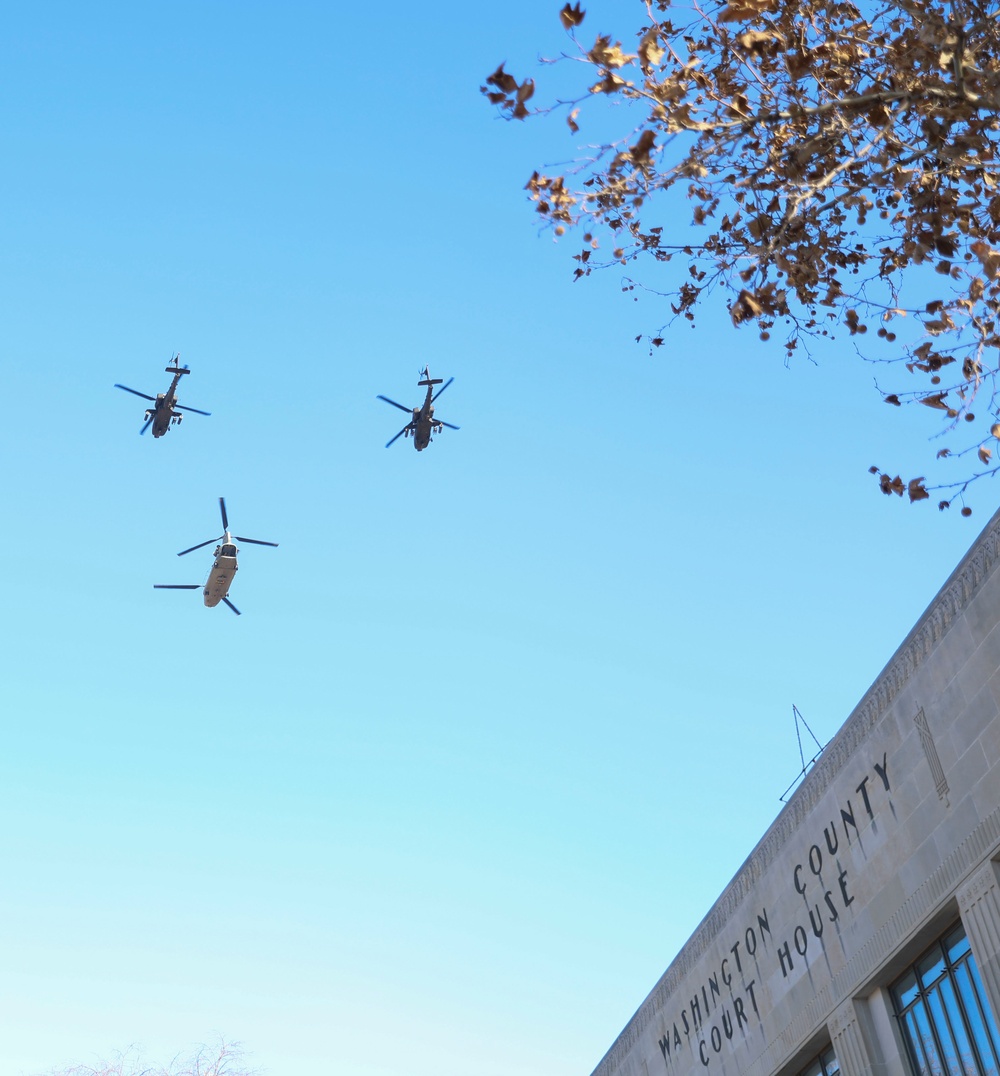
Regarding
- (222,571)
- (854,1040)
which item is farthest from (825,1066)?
(222,571)

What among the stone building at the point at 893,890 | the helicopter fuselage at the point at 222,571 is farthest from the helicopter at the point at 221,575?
the stone building at the point at 893,890

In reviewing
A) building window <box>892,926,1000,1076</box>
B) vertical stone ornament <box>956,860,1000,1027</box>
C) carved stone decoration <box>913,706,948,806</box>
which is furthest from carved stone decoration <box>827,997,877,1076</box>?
carved stone decoration <box>913,706,948,806</box>

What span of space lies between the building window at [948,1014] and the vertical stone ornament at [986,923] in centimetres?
68

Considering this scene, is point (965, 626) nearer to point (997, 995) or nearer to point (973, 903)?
point (973, 903)

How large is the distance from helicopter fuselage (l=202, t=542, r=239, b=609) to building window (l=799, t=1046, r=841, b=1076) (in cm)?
2838

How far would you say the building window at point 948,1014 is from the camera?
2120cm

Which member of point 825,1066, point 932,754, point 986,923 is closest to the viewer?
point 986,923

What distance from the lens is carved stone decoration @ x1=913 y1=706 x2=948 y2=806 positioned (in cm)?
2205

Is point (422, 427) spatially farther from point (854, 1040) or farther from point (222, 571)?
point (854, 1040)

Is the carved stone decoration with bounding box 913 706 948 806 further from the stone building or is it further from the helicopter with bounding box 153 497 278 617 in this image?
the helicopter with bounding box 153 497 278 617

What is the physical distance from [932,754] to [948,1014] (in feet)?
14.7

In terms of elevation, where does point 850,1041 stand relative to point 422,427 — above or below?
below

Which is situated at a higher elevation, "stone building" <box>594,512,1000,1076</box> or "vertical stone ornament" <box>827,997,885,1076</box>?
"stone building" <box>594,512,1000,1076</box>

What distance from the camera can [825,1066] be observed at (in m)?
25.9
